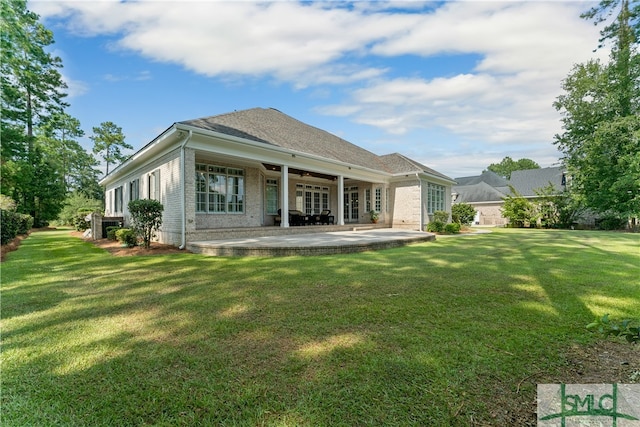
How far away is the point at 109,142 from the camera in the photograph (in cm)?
3750

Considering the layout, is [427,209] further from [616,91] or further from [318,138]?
[616,91]

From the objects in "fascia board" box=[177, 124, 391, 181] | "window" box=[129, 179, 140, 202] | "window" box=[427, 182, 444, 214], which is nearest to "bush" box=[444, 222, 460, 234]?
"window" box=[427, 182, 444, 214]

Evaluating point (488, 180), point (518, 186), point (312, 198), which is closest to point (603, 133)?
point (518, 186)

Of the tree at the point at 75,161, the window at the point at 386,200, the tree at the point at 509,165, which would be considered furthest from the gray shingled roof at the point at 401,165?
the tree at the point at 509,165

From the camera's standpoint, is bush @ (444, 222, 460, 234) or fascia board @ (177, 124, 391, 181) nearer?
fascia board @ (177, 124, 391, 181)

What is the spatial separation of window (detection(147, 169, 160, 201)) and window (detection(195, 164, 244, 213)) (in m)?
1.61

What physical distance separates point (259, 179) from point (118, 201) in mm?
11659

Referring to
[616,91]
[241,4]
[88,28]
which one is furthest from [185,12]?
[616,91]

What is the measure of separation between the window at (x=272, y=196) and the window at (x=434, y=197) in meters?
9.29

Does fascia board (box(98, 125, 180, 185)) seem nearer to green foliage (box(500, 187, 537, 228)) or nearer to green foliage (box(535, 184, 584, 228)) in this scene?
green foliage (box(500, 187, 537, 228))

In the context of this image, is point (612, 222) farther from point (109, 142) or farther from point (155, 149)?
point (109, 142)

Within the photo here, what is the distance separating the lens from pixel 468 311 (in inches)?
135

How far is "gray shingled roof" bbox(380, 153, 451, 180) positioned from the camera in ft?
58.3

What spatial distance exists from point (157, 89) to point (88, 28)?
13.5ft
